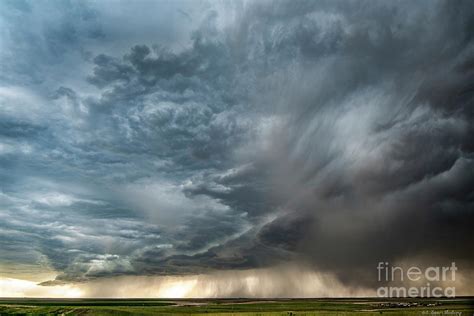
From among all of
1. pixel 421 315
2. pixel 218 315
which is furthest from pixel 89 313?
pixel 421 315

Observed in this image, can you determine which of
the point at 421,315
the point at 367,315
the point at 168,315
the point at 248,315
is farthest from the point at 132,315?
the point at 421,315

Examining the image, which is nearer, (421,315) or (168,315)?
(421,315)

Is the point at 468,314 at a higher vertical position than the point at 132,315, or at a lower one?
higher

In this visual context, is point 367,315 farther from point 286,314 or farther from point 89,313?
point 89,313

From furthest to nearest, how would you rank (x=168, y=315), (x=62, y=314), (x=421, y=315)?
(x=168, y=315)
(x=62, y=314)
(x=421, y=315)

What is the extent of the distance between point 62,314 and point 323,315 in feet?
225

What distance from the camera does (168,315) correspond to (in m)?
110

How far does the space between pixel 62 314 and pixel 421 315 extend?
91.6 m

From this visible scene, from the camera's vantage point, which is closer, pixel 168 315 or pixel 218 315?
pixel 218 315

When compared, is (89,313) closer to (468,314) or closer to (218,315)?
(218,315)

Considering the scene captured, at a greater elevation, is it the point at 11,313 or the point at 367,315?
the point at 367,315

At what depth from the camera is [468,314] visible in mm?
96000

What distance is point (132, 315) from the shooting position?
348 ft

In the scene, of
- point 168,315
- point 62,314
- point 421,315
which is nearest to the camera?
point 421,315
